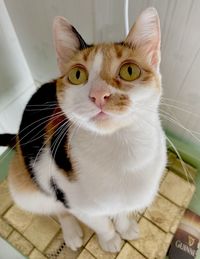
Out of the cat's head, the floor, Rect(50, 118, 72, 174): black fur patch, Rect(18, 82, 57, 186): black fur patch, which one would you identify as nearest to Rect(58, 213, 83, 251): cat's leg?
the floor

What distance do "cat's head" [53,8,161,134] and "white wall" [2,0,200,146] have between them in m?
0.24

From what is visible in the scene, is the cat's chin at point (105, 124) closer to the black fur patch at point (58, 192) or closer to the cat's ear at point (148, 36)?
the cat's ear at point (148, 36)

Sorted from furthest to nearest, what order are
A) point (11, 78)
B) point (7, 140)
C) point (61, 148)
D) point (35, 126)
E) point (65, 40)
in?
point (11, 78) → point (7, 140) → point (35, 126) → point (61, 148) → point (65, 40)

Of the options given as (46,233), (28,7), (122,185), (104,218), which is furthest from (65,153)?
(28,7)

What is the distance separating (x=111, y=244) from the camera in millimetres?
1065

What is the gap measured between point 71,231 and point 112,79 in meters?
0.72

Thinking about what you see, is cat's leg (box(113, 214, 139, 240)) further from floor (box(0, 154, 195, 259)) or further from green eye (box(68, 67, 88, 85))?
green eye (box(68, 67, 88, 85))

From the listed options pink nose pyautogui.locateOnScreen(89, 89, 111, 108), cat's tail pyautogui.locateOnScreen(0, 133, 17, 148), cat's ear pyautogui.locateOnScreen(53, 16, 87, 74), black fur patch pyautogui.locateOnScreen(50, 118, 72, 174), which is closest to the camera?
pink nose pyautogui.locateOnScreen(89, 89, 111, 108)

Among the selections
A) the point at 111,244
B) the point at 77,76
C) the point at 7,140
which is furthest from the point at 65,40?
the point at 111,244

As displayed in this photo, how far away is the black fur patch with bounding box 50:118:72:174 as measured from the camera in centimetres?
77

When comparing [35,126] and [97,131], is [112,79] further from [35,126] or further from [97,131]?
[35,126]

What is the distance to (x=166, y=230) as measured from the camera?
43.9 inches

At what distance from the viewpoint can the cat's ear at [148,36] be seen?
592 mm

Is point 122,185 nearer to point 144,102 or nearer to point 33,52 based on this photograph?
point 144,102
